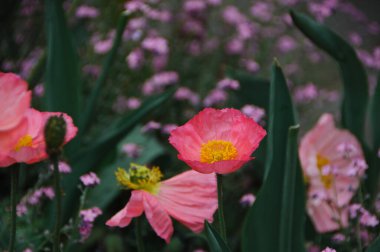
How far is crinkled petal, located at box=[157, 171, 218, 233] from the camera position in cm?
82

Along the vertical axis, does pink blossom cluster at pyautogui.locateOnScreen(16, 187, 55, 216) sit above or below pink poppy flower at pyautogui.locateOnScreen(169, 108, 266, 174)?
below

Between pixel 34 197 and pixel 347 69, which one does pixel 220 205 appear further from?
pixel 347 69

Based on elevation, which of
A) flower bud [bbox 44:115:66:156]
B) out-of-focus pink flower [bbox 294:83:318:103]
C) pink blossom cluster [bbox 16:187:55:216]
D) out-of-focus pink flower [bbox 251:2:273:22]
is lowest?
out-of-focus pink flower [bbox 294:83:318:103]

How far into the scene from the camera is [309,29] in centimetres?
122

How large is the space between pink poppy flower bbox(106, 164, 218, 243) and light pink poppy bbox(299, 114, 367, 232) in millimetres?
369

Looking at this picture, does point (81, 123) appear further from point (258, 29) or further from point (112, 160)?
point (258, 29)

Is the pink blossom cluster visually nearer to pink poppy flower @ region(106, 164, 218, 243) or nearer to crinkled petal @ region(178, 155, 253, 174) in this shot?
pink poppy flower @ region(106, 164, 218, 243)

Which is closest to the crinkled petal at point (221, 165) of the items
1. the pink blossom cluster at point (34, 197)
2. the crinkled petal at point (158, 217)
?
the crinkled petal at point (158, 217)

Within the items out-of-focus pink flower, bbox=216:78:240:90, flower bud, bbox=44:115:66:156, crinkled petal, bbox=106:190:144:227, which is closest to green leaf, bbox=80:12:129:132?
out-of-focus pink flower, bbox=216:78:240:90

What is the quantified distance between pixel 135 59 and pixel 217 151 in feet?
3.63

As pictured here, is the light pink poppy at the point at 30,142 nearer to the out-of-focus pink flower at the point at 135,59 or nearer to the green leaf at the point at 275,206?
the green leaf at the point at 275,206

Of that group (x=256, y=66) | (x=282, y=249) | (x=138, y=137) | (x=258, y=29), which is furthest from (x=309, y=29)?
(x=258, y=29)

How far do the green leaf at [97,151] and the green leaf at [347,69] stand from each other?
295 millimetres

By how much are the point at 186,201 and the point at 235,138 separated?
12cm
